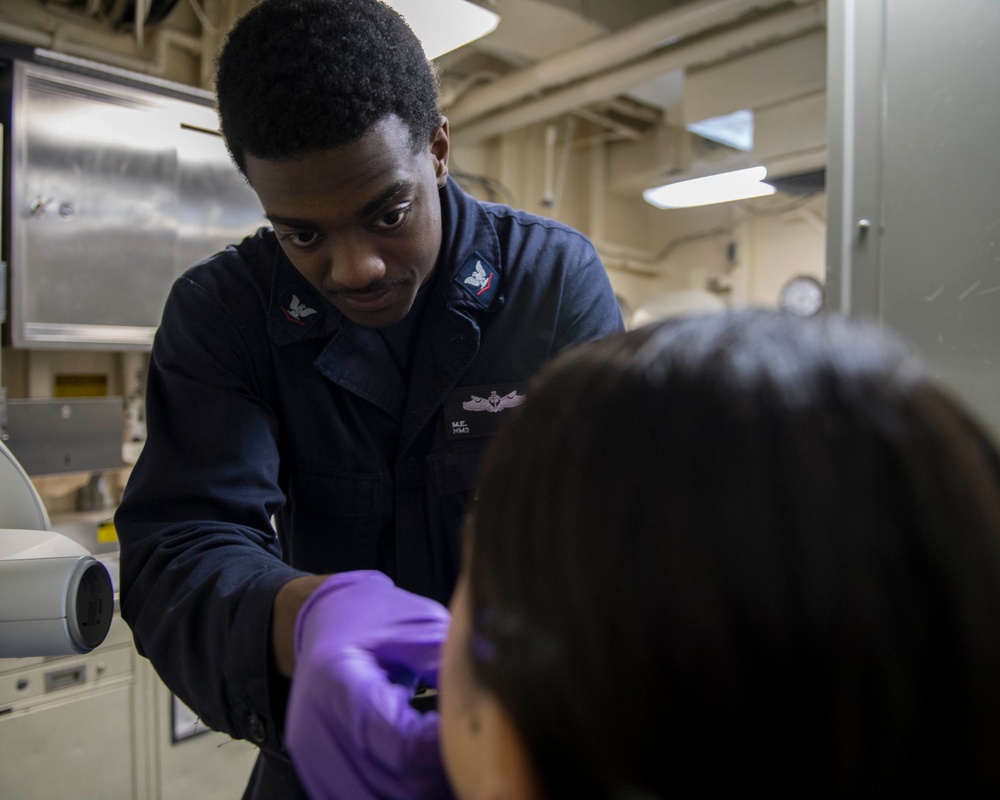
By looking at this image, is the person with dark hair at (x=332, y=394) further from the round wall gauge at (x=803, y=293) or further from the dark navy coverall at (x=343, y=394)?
the round wall gauge at (x=803, y=293)

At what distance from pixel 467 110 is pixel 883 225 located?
2.97 m

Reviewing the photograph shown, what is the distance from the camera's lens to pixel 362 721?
1.74 ft

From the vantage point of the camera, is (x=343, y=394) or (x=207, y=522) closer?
(x=207, y=522)

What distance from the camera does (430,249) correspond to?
3.43 feet

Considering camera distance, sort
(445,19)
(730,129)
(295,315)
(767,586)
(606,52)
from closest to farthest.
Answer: (767,586), (295,315), (445,19), (606,52), (730,129)

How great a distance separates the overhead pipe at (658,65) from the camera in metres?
2.85

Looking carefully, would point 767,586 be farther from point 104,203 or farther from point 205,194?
point 205,194

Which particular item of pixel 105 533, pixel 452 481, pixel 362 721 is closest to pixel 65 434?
pixel 105 533

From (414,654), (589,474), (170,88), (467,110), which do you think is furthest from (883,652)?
(467,110)

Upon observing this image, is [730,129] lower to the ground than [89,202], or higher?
higher

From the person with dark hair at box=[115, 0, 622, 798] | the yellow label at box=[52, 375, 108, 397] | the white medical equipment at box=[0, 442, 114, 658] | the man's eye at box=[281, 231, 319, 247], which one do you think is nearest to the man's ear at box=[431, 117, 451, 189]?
the person with dark hair at box=[115, 0, 622, 798]

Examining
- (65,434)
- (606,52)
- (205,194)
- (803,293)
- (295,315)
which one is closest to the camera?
(295,315)

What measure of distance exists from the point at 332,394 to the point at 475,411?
21 centimetres

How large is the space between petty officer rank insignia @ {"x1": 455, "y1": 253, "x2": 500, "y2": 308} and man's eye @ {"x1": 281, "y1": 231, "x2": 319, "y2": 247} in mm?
234
